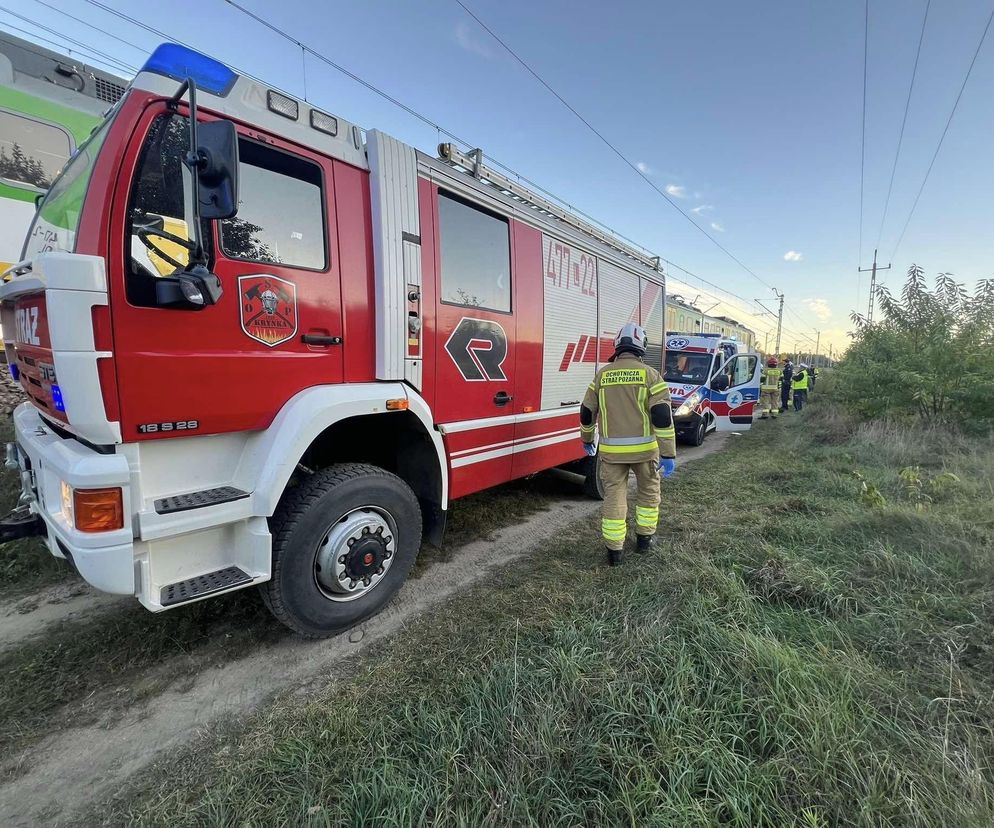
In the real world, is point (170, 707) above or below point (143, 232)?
below

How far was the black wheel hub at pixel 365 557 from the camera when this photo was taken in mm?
2709

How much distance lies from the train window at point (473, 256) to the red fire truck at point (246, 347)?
0.07ft

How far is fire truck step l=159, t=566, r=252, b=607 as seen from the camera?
6.85 ft

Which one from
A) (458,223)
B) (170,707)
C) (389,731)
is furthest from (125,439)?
(458,223)

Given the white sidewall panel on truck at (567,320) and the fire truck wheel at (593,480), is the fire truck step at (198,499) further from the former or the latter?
the fire truck wheel at (593,480)

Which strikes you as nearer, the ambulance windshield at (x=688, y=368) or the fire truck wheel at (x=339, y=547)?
the fire truck wheel at (x=339, y=547)

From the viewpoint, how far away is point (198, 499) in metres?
2.19

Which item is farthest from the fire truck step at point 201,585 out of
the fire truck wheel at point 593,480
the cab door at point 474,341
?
the fire truck wheel at point 593,480

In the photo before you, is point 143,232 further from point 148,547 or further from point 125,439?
point 148,547

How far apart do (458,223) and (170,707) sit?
10.9ft

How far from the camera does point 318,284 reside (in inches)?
101

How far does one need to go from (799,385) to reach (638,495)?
13401 mm

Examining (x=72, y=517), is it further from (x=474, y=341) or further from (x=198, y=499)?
(x=474, y=341)

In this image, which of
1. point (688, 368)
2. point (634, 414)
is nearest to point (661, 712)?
point (634, 414)
